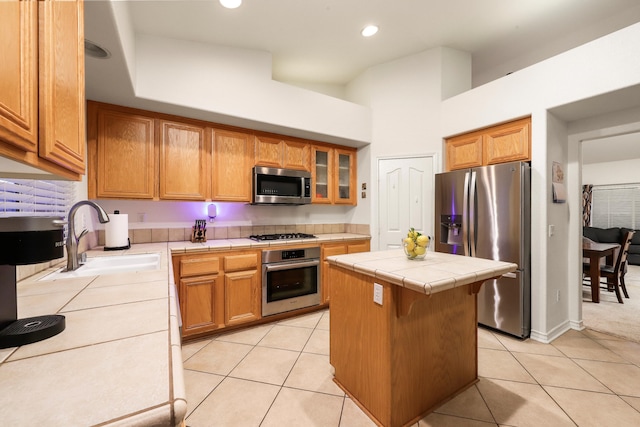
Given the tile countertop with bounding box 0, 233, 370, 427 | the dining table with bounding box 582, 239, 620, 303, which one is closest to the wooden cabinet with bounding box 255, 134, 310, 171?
the tile countertop with bounding box 0, 233, 370, 427

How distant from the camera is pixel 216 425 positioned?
1580 millimetres

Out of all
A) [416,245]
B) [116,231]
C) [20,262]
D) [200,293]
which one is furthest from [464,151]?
[116,231]

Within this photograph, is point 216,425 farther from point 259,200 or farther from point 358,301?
point 259,200

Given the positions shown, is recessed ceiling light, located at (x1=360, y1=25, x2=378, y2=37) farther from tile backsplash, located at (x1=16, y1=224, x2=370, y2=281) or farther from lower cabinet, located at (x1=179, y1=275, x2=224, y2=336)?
lower cabinet, located at (x1=179, y1=275, x2=224, y2=336)

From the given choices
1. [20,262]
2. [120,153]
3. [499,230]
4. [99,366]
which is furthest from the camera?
[499,230]

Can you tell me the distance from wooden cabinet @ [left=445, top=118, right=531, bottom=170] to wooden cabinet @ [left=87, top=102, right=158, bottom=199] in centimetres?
335

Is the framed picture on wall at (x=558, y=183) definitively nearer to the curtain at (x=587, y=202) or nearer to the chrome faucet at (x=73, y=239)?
the chrome faucet at (x=73, y=239)

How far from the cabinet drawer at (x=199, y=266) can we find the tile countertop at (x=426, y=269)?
137cm

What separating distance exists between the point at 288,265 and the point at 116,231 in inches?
64.7

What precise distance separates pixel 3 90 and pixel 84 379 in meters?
0.65

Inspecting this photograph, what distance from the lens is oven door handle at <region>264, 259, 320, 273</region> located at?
9.52 ft

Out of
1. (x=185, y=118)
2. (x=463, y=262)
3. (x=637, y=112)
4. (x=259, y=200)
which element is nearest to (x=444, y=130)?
(x=637, y=112)

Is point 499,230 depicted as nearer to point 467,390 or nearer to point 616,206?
point 467,390

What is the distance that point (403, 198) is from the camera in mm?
3557
